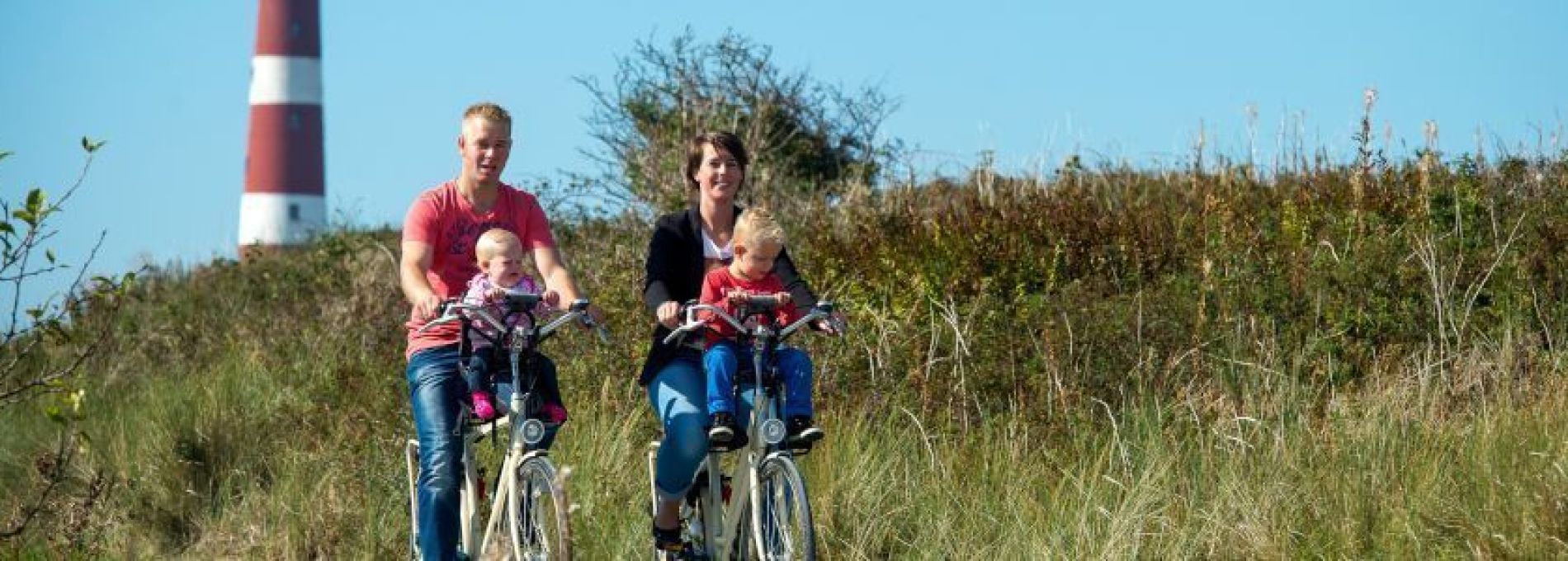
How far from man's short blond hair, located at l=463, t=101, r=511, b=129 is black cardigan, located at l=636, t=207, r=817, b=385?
601mm

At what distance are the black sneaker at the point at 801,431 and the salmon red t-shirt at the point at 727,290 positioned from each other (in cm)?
30

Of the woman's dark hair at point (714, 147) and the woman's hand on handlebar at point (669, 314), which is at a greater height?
the woman's dark hair at point (714, 147)

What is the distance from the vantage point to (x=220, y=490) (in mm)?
10555

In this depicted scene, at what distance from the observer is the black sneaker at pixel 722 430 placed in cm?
639

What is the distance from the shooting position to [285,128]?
40344mm

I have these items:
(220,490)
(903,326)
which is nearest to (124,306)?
(220,490)

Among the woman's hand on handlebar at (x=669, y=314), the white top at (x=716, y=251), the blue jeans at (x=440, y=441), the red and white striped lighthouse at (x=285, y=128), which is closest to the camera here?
the woman's hand on handlebar at (x=669, y=314)

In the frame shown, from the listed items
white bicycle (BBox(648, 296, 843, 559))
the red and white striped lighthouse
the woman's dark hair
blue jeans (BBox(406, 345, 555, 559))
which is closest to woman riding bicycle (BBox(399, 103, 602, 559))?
blue jeans (BBox(406, 345, 555, 559))

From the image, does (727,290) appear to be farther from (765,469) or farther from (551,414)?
(551,414)

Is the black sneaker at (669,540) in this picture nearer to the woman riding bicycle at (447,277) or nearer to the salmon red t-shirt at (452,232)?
the woman riding bicycle at (447,277)

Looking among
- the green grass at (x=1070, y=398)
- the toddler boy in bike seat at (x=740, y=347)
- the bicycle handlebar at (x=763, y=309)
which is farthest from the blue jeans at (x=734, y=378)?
the green grass at (x=1070, y=398)

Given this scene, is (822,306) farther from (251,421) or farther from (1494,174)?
(1494,174)

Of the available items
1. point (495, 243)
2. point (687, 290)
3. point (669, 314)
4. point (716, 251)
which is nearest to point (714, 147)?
point (716, 251)

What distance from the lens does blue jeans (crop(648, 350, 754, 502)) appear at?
21.5 feet
